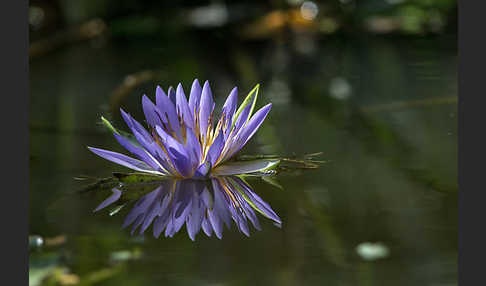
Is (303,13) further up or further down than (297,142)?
further up

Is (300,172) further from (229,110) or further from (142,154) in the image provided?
(142,154)

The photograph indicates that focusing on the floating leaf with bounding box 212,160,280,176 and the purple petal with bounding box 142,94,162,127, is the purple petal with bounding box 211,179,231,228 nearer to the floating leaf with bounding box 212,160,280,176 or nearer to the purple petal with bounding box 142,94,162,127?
the floating leaf with bounding box 212,160,280,176

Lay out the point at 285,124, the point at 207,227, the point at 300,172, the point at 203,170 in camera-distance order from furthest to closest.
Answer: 1. the point at 285,124
2. the point at 300,172
3. the point at 203,170
4. the point at 207,227

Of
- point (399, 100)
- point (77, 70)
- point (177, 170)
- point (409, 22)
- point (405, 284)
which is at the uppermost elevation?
point (409, 22)

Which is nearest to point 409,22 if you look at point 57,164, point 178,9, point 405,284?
point 178,9

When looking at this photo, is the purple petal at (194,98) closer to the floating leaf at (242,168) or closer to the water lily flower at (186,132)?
the water lily flower at (186,132)

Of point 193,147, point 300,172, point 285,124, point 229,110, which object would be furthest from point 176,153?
point 285,124

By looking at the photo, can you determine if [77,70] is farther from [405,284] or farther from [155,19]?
[405,284]
